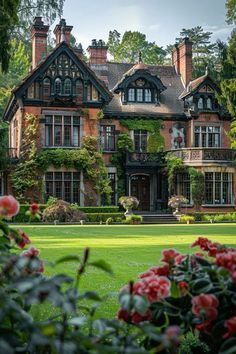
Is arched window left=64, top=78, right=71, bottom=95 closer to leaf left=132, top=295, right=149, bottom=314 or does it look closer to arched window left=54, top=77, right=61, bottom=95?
arched window left=54, top=77, right=61, bottom=95

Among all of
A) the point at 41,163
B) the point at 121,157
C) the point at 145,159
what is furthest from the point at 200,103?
the point at 41,163

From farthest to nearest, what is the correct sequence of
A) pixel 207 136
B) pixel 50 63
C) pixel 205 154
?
pixel 207 136 < pixel 205 154 < pixel 50 63

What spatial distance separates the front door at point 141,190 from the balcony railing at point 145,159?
1.58 meters

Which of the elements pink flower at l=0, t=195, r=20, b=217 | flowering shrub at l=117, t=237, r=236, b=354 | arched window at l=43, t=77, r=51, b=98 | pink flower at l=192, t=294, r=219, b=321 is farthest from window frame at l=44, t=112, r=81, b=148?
pink flower at l=192, t=294, r=219, b=321

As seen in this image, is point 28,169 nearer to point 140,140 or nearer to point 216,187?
point 140,140

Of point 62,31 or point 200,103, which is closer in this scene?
point 62,31

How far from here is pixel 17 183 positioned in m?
34.1

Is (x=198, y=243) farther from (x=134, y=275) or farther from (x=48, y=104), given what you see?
(x=48, y=104)

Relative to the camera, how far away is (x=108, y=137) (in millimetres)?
37500

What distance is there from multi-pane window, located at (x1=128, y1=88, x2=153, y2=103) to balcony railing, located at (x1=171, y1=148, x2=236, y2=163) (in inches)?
188

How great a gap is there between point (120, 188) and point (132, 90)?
6963 millimetres

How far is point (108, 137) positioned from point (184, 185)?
596 centimetres

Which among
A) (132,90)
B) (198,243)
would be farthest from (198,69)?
(198,243)

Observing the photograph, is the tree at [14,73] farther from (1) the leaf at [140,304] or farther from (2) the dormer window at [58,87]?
(1) the leaf at [140,304]
